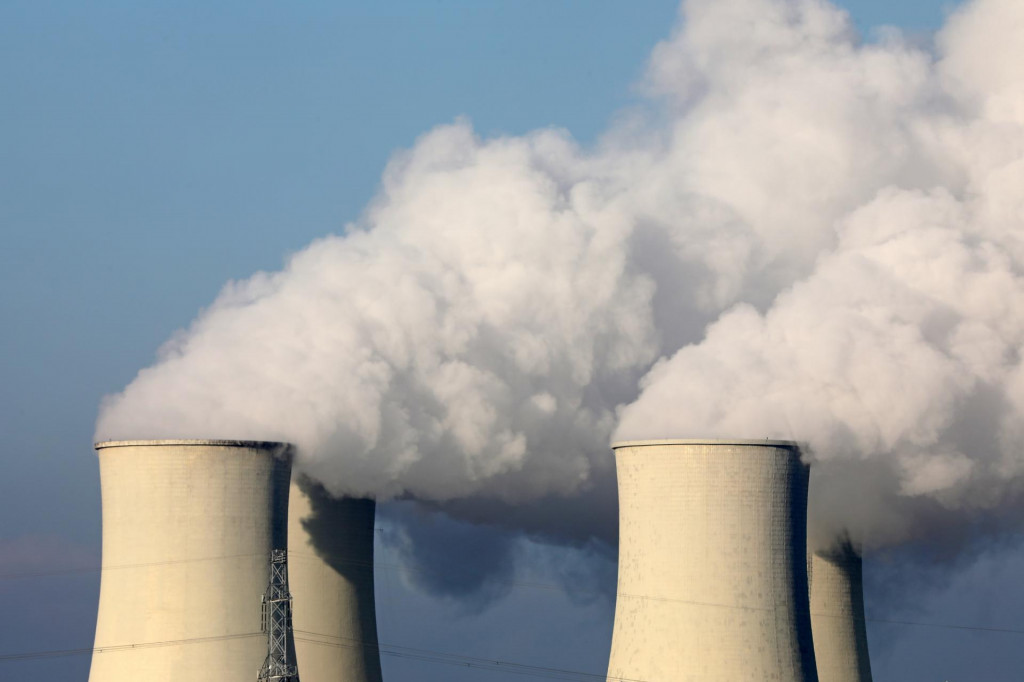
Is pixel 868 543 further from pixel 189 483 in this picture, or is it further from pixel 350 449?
pixel 189 483

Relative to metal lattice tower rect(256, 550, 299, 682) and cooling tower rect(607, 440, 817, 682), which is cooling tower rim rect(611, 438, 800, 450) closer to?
cooling tower rect(607, 440, 817, 682)

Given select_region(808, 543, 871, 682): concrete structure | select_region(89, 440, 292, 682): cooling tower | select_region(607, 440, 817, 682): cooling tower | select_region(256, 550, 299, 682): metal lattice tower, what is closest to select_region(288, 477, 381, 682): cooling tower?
select_region(256, 550, 299, 682): metal lattice tower

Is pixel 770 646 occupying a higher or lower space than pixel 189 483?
lower

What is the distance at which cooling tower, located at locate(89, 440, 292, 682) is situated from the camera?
27375 mm

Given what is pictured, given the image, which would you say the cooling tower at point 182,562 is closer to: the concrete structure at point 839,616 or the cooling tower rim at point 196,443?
→ the cooling tower rim at point 196,443

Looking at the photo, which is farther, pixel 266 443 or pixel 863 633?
pixel 863 633

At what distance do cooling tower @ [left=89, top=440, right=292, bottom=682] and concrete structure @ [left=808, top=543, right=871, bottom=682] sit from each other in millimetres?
12590

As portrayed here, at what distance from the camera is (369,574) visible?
34.3 metres

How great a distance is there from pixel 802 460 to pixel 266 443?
894 cm

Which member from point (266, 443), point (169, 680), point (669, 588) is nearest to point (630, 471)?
point (669, 588)

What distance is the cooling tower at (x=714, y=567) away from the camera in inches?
1059

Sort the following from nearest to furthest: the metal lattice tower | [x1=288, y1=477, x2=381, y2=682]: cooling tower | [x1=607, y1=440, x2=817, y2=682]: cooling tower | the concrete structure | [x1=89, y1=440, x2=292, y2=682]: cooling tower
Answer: [x1=607, y1=440, x2=817, y2=682]: cooling tower → [x1=89, y1=440, x2=292, y2=682]: cooling tower → the metal lattice tower → [x1=288, y1=477, x2=381, y2=682]: cooling tower → the concrete structure

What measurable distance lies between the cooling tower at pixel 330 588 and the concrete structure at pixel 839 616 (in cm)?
905

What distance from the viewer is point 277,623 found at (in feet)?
93.4
